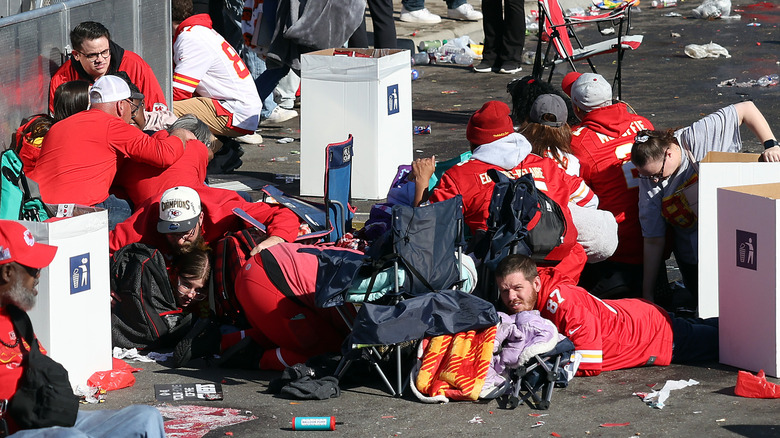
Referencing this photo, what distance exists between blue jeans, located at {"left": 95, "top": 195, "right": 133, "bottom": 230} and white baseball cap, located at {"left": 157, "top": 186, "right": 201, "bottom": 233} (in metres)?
0.99

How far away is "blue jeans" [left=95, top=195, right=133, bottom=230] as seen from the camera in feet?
22.5

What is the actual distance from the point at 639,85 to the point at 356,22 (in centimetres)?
444

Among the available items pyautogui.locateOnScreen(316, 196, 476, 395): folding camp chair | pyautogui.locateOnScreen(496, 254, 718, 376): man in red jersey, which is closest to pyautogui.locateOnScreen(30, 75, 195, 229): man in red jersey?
pyautogui.locateOnScreen(316, 196, 476, 395): folding camp chair

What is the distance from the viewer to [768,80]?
1248cm

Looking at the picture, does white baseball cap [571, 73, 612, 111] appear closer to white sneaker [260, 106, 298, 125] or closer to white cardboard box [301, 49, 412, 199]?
white cardboard box [301, 49, 412, 199]

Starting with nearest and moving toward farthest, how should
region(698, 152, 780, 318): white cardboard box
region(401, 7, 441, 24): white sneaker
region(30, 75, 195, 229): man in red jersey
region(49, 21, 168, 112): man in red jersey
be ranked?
region(698, 152, 780, 318): white cardboard box < region(30, 75, 195, 229): man in red jersey < region(49, 21, 168, 112): man in red jersey < region(401, 7, 441, 24): white sneaker

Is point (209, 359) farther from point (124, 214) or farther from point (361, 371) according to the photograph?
point (124, 214)

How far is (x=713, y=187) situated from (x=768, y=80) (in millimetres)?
7196

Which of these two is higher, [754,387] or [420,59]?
[420,59]

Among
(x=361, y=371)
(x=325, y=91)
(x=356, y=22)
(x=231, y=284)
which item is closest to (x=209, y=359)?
(x=231, y=284)

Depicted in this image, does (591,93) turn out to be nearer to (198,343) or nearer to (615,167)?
(615,167)

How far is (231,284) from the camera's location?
231 inches

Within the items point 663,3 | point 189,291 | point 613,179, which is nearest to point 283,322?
point 189,291

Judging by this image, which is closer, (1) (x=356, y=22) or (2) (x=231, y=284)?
(2) (x=231, y=284)
